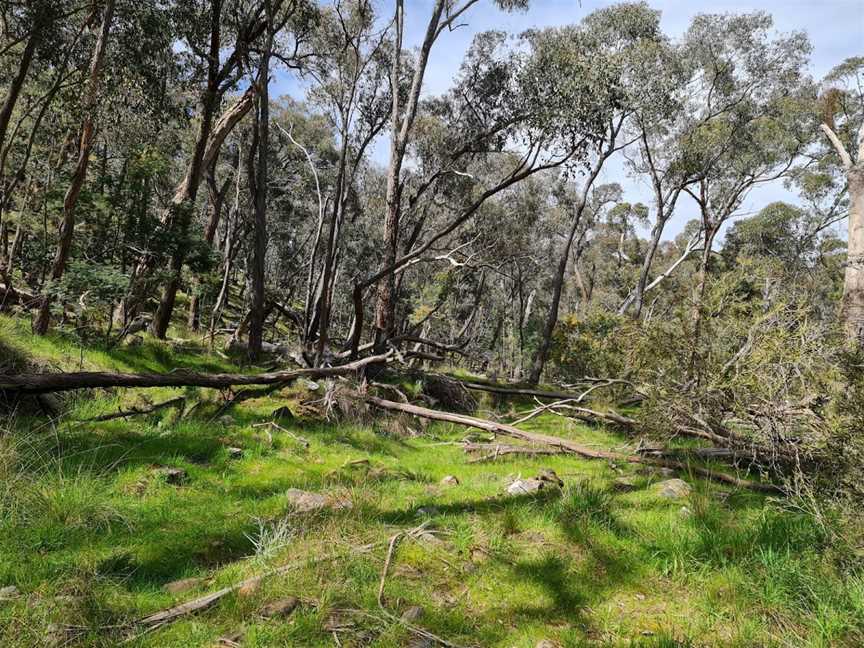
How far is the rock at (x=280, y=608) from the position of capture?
2510 mm

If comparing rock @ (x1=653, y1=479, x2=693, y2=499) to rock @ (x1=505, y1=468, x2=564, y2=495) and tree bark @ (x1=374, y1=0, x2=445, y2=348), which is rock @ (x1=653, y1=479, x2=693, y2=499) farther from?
tree bark @ (x1=374, y1=0, x2=445, y2=348)

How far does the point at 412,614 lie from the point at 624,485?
140 inches

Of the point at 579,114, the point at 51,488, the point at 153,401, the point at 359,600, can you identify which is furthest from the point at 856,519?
the point at 579,114

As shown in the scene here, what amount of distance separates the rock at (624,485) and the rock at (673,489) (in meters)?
0.23

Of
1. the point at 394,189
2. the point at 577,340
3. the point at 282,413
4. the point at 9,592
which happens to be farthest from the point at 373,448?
the point at 577,340

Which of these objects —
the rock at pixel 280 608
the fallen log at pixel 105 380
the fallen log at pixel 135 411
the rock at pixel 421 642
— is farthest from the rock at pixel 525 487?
the fallen log at pixel 135 411

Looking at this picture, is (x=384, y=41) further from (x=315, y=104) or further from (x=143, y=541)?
(x=143, y=541)

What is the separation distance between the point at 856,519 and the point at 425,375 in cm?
872

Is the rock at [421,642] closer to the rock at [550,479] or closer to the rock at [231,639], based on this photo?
the rock at [231,639]

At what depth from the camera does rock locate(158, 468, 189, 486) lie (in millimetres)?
4117

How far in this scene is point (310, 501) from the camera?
159 inches

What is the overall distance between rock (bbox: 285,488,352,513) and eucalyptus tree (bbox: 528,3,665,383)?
1205cm

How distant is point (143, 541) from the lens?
10.3 feet

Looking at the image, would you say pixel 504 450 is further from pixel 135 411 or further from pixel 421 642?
pixel 135 411
